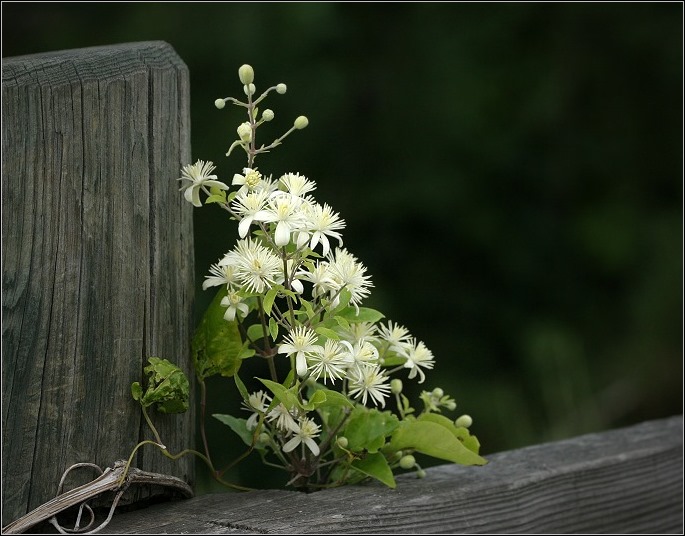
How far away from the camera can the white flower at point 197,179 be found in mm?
1120

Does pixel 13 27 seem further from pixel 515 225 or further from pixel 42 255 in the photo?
pixel 42 255

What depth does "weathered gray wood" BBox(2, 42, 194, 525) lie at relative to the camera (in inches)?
39.2

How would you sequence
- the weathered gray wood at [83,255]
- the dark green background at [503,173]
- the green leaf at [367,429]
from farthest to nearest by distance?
the dark green background at [503,173] → the green leaf at [367,429] → the weathered gray wood at [83,255]

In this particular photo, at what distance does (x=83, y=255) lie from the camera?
1036 mm

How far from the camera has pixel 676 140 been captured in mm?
4066

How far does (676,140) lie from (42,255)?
370cm

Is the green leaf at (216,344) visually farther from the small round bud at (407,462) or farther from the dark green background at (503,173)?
Result: the dark green background at (503,173)

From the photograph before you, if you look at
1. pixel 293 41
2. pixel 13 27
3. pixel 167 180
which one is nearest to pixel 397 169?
pixel 293 41

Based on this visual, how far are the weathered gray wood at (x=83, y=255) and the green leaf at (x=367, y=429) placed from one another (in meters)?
0.27

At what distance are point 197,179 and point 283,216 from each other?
144mm

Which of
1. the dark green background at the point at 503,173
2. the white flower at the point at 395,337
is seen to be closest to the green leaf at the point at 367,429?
the white flower at the point at 395,337

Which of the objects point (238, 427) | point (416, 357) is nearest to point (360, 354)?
point (416, 357)

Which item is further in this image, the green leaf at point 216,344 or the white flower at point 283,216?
the green leaf at point 216,344

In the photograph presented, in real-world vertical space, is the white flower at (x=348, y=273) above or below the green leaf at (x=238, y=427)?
above
